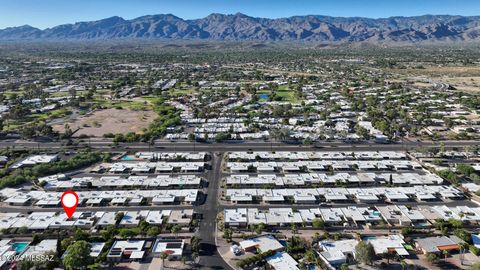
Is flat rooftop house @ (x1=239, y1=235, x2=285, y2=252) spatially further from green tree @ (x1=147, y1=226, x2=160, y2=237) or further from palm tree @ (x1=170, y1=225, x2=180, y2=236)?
green tree @ (x1=147, y1=226, x2=160, y2=237)

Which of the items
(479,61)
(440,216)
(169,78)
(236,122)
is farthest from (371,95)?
(479,61)

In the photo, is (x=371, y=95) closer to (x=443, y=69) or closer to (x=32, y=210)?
(x=443, y=69)

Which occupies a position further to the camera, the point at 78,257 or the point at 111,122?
the point at 111,122

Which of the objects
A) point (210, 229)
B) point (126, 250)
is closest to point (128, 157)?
point (210, 229)

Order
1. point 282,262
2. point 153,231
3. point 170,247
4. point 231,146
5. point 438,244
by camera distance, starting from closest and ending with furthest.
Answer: point 282,262
point 170,247
point 438,244
point 153,231
point 231,146

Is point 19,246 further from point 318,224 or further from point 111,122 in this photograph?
point 111,122

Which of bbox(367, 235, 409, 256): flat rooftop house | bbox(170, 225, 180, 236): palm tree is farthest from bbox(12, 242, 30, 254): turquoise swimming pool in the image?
bbox(367, 235, 409, 256): flat rooftop house

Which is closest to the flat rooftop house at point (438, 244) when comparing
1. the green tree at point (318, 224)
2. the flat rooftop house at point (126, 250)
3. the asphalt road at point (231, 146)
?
the green tree at point (318, 224)
